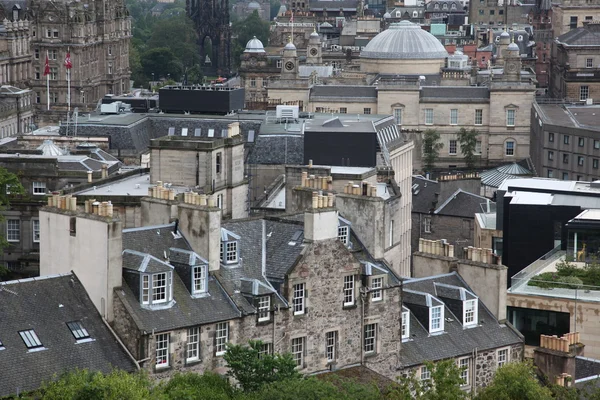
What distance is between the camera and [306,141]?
10625 cm

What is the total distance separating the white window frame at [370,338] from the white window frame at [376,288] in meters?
1.10

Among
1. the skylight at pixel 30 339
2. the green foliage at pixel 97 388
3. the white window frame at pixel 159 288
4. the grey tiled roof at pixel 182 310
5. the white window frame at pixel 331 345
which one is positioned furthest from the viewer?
the white window frame at pixel 331 345

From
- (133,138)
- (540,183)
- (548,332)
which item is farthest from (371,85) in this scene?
(548,332)

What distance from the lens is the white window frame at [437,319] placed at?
6988 centimetres

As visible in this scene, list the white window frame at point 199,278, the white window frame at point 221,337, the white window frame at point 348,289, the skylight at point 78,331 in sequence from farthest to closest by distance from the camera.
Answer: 1. the white window frame at point 348,289
2. the white window frame at point 199,278
3. the white window frame at point 221,337
4. the skylight at point 78,331

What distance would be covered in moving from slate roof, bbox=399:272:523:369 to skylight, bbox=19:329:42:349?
15593 millimetres

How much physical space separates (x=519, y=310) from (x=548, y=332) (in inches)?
66.6

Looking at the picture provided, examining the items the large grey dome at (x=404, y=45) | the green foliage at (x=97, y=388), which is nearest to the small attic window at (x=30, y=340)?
the green foliage at (x=97, y=388)

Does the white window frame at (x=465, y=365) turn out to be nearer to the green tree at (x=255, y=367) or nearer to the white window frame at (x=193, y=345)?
the green tree at (x=255, y=367)

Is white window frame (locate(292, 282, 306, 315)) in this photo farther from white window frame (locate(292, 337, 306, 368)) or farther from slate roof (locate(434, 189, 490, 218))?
slate roof (locate(434, 189, 490, 218))

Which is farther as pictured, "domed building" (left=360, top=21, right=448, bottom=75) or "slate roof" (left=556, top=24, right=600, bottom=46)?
"slate roof" (left=556, top=24, right=600, bottom=46)

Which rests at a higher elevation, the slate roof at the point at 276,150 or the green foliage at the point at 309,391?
the slate roof at the point at 276,150

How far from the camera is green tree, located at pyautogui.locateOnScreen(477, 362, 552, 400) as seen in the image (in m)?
63.5

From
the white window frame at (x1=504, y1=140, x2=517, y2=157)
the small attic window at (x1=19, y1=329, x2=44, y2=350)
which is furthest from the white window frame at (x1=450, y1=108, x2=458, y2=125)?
the small attic window at (x1=19, y1=329, x2=44, y2=350)
